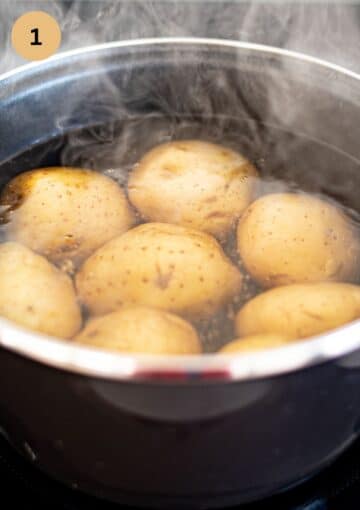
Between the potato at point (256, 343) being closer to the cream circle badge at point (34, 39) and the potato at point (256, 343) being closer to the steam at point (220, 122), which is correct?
the steam at point (220, 122)

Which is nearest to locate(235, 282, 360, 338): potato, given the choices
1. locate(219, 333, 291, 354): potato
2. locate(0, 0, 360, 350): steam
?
locate(219, 333, 291, 354): potato

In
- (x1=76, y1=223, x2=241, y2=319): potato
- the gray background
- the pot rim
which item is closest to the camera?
the pot rim

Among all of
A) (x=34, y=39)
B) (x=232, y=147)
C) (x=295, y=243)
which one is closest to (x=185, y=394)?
(x=295, y=243)

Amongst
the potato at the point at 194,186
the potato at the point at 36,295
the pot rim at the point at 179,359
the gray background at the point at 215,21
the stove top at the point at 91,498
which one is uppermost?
the gray background at the point at 215,21

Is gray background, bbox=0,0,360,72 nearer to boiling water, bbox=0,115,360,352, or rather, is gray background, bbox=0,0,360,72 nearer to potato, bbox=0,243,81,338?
boiling water, bbox=0,115,360,352

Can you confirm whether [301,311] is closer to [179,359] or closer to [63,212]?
[179,359]

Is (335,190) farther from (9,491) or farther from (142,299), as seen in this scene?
(9,491)

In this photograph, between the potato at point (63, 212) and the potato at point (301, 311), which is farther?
the potato at point (63, 212)

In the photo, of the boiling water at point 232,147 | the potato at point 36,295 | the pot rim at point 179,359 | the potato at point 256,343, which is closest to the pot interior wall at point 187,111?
the boiling water at point 232,147
